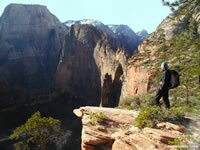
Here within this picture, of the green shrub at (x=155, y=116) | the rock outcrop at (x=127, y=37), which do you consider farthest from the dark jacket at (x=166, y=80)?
the rock outcrop at (x=127, y=37)

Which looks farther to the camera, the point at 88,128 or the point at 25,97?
the point at 25,97

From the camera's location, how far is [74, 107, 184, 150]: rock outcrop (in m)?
14.1

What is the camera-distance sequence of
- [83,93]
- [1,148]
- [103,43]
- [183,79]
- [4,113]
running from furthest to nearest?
1. [83,93]
2. [4,113]
3. [103,43]
4. [1,148]
5. [183,79]

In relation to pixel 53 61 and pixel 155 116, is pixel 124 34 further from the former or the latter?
pixel 155 116

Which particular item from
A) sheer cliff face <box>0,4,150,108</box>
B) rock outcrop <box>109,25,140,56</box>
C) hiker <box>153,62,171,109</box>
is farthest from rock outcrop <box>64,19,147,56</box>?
hiker <box>153,62,171,109</box>

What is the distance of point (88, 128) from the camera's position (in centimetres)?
1720

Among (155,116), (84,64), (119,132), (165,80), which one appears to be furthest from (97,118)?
(84,64)

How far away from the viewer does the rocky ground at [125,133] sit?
13945 millimetres

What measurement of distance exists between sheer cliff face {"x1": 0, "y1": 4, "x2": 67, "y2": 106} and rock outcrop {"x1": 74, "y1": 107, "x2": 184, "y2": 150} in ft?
335

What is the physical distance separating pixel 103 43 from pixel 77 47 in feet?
49.0

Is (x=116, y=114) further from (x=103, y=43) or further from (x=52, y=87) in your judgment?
(x=52, y=87)

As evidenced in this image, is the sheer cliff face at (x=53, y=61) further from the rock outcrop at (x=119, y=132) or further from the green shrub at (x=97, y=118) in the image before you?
the green shrub at (x=97, y=118)

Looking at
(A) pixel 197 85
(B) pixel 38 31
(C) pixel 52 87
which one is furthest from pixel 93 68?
(A) pixel 197 85

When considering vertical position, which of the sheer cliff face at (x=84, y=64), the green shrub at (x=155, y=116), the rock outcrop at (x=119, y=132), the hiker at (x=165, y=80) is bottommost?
the sheer cliff face at (x=84, y=64)
